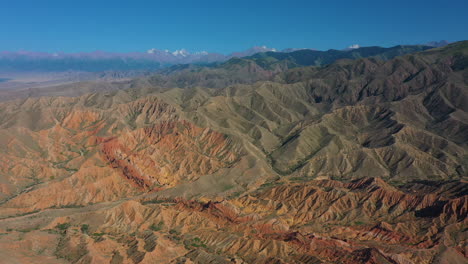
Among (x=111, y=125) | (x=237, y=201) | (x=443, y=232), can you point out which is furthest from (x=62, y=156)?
(x=443, y=232)

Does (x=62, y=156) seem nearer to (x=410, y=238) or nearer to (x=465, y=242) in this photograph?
(x=410, y=238)

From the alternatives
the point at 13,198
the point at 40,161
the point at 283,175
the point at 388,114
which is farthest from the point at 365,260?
the point at 388,114

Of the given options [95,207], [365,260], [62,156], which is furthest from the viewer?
[62,156]

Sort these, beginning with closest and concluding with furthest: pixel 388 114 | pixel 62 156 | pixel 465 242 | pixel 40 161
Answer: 1. pixel 465 242
2. pixel 40 161
3. pixel 62 156
4. pixel 388 114

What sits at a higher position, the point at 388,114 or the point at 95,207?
the point at 388,114

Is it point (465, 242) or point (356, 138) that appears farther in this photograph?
point (356, 138)

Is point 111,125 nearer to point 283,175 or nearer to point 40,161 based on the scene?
point 40,161
